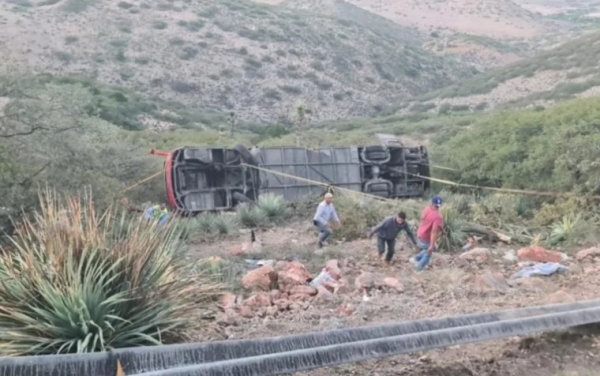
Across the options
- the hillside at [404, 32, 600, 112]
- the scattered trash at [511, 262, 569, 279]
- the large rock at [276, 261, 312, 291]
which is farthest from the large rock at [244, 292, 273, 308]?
the hillside at [404, 32, 600, 112]

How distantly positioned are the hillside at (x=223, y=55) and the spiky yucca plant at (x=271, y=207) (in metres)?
34.9

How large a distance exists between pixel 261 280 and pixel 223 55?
188 feet

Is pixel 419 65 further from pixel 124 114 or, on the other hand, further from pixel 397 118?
pixel 124 114

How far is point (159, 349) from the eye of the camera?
562cm

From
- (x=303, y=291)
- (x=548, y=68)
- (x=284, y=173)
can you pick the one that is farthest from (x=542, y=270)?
(x=548, y=68)

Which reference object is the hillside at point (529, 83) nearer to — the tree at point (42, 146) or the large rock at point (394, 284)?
the tree at point (42, 146)

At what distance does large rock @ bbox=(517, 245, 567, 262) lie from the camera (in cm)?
1389

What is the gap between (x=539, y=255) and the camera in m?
14.2

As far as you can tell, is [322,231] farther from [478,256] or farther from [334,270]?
[334,270]

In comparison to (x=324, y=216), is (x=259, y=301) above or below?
above

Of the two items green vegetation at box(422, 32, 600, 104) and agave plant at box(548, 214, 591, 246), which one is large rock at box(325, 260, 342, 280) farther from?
A: green vegetation at box(422, 32, 600, 104)

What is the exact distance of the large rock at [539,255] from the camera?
13.9m

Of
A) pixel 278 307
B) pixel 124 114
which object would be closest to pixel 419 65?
pixel 124 114

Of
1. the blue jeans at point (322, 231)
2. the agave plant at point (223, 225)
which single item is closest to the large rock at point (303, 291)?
the blue jeans at point (322, 231)
